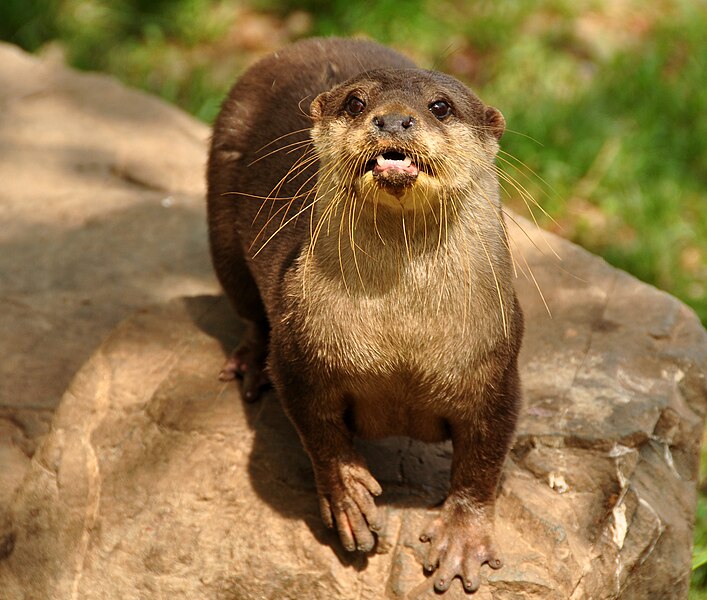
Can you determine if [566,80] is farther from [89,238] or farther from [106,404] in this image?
[106,404]

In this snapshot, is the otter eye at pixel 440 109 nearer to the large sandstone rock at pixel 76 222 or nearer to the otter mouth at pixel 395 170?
the otter mouth at pixel 395 170

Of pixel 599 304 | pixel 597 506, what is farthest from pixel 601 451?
pixel 599 304

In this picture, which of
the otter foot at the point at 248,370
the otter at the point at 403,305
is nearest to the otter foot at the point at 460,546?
the otter at the point at 403,305

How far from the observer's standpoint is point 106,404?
10.4 ft

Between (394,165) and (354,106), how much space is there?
0.81 feet

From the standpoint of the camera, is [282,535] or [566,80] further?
[566,80]

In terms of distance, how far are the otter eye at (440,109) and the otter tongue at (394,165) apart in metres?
0.21

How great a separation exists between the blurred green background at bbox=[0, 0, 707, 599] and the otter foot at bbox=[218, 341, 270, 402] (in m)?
2.09

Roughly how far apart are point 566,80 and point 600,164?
67 cm

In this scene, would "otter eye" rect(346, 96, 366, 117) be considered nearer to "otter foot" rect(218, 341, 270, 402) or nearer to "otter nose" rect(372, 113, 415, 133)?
"otter nose" rect(372, 113, 415, 133)

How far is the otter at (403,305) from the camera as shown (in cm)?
233

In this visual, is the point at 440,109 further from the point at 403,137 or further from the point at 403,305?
the point at 403,305

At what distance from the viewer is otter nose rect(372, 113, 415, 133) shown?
7.29 ft

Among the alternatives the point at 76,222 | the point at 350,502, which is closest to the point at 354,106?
the point at 350,502
